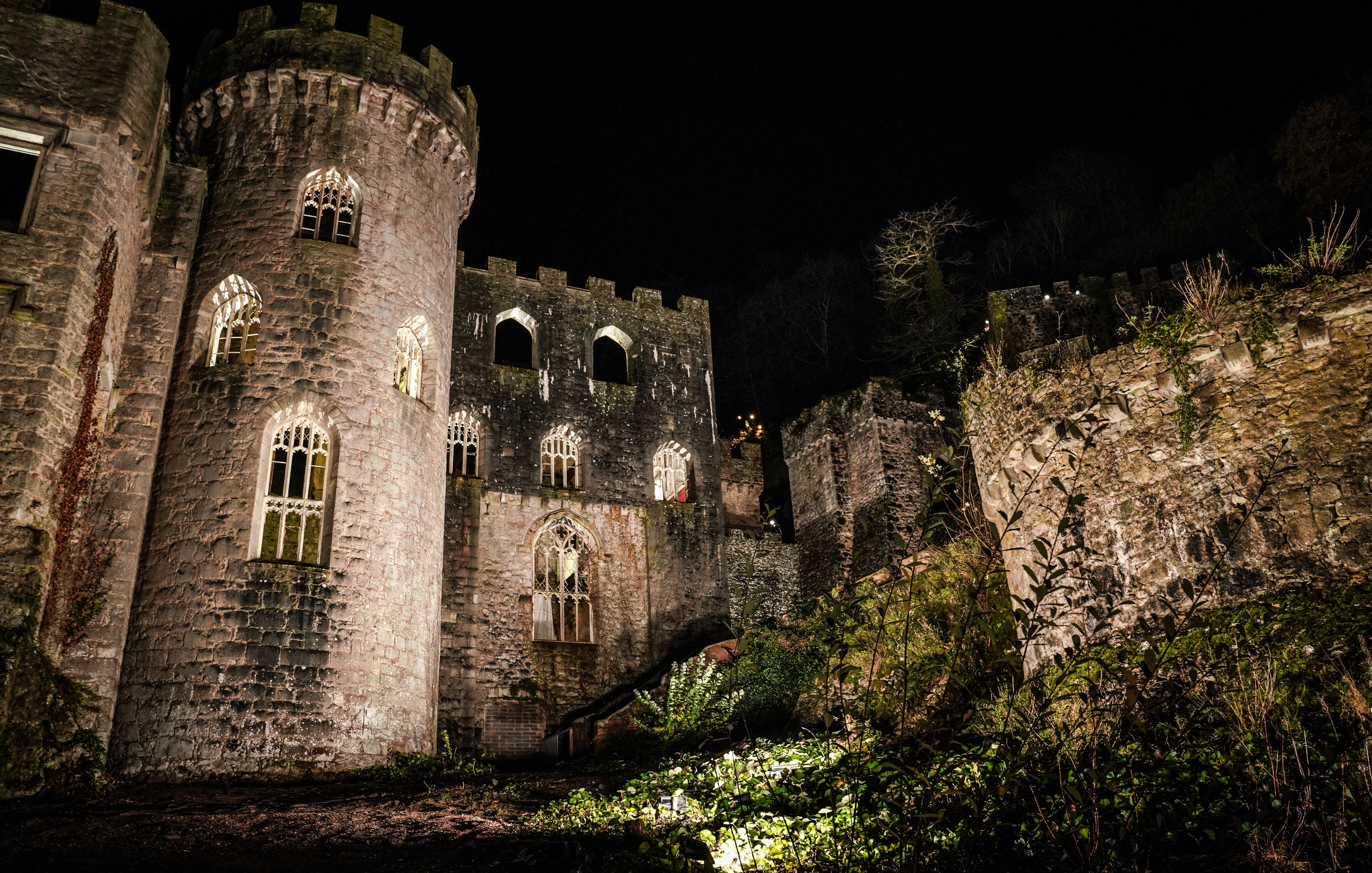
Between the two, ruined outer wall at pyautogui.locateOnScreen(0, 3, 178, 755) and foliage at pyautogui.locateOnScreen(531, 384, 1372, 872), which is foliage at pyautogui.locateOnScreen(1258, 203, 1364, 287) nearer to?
foliage at pyautogui.locateOnScreen(531, 384, 1372, 872)

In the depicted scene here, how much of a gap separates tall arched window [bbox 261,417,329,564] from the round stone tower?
0.10 ft

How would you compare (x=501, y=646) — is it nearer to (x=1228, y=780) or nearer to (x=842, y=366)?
(x=1228, y=780)

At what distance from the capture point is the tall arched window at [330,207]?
14.6m

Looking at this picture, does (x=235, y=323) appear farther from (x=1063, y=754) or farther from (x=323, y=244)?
(x=1063, y=754)

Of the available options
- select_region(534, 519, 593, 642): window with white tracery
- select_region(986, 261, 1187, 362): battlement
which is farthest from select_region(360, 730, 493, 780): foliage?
select_region(986, 261, 1187, 362): battlement

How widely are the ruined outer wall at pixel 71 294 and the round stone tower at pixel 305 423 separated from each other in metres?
0.69

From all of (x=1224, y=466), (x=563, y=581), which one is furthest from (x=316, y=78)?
(x=1224, y=466)

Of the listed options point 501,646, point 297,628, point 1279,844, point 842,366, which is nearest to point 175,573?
point 297,628

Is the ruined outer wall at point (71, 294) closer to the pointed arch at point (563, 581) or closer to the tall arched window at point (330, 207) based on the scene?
the tall arched window at point (330, 207)

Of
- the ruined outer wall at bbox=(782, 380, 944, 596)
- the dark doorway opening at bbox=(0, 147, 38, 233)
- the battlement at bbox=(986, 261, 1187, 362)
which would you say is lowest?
the ruined outer wall at bbox=(782, 380, 944, 596)

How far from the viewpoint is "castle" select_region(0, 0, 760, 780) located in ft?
35.9

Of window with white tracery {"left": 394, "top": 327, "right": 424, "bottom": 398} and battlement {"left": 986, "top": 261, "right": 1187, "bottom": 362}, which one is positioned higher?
battlement {"left": 986, "top": 261, "right": 1187, "bottom": 362}

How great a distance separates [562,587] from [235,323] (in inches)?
335

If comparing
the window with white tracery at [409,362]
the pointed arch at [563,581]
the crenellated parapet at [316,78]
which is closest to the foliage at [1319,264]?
the window with white tracery at [409,362]
